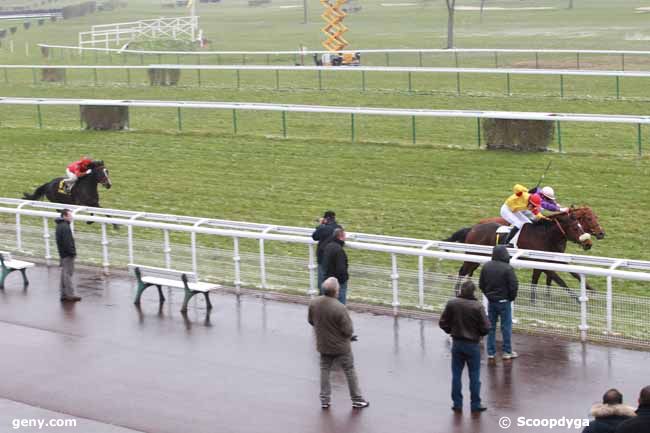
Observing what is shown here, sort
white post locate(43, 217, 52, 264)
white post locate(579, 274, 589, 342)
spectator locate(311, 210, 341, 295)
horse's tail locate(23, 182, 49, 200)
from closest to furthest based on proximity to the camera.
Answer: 1. white post locate(579, 274, 589, 342)
2. spectator locate(311, 210, 341, 295)
3. white post locate(43, 217, 52, 264)
4. horse's tail locate(23, 182, 49, 200)

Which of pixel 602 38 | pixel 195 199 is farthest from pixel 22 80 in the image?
pixel 602 38

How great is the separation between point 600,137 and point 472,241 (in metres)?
9.14

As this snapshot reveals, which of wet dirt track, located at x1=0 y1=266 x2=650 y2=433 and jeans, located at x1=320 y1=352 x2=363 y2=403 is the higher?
jeans, located at x1=320 y1=352 x2=363 y2=403

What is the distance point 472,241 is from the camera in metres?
13.4

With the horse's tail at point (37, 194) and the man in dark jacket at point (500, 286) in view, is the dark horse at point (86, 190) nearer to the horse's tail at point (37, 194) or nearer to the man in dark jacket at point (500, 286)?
the horse's tail at point (37, 194)

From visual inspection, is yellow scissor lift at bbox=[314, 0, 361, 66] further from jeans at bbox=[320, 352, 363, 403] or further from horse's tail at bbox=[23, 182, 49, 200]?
jeans at bbox=[320, 352, 363, 403]

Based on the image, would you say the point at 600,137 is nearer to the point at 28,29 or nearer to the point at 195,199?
the point at 195,199

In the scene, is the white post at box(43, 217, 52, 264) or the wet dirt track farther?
the white post at box(43, 217, 52, 264)

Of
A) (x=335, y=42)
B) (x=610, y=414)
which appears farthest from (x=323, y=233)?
(x=335, y=42)

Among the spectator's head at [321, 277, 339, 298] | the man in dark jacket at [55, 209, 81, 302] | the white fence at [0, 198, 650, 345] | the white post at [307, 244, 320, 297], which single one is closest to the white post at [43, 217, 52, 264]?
the white fence at [0, 198, 650, 345]

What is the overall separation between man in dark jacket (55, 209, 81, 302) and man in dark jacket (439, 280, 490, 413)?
5.67m
